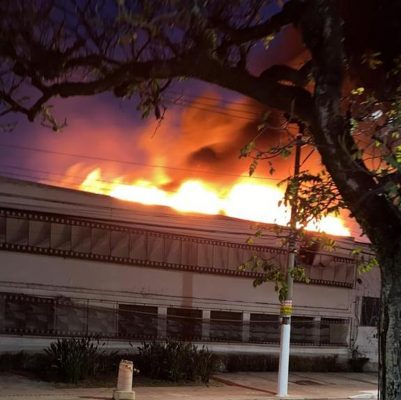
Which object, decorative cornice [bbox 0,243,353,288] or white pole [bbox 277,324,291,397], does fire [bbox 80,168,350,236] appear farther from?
white pole [bbox 277,324,291,397]

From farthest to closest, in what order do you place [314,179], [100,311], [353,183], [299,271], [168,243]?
[168,243], [100,311], [299,271], [314,179], [353,183]

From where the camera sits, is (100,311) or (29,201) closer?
(29,201)

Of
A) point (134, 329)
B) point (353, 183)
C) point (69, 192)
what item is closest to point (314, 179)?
point (353, 183)

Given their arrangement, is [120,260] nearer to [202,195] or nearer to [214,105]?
[202,195]

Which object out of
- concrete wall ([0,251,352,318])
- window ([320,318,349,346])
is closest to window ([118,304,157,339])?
concrete wall ([0,251,352,318])

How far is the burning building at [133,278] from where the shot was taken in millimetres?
14430

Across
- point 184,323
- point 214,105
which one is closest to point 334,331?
point 184,323

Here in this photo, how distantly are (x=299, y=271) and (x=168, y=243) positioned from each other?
978cm

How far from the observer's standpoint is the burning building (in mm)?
14430

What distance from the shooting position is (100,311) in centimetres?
1544

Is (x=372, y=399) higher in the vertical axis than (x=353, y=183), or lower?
lower

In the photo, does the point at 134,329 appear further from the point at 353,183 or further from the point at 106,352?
the point at 353,183

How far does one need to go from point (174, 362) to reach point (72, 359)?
99.3 inches

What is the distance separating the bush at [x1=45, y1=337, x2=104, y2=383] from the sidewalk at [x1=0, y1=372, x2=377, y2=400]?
48cm
